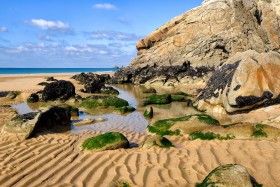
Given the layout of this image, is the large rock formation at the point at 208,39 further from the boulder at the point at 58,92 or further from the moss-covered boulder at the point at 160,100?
the boulder at the point at 58,92

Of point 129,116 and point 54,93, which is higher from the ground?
point 54,93

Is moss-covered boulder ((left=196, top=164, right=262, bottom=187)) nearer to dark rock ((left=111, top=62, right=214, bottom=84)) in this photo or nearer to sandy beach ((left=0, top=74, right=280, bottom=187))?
sandy beach ((left=0, top=74, right=280, bottom=187))

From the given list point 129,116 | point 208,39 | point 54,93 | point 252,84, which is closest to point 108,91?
point 54,93

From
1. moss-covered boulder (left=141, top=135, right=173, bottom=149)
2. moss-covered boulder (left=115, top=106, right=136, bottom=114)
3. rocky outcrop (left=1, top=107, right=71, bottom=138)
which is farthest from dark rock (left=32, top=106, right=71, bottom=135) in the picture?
moss-covered boulder (left=141, top=135, right=173, bottom=149)

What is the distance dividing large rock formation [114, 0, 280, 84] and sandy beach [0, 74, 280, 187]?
26.2 m

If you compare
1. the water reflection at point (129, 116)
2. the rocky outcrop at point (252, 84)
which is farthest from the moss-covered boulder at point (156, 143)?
the rocky outcrop at point (252, 84)

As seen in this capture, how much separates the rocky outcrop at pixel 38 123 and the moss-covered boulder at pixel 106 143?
3018 mm

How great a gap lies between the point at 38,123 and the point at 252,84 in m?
10.2

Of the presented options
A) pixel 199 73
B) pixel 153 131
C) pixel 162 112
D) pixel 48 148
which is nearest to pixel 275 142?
pixel 153 131

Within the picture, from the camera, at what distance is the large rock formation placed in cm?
3544

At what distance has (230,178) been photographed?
5.63 metres

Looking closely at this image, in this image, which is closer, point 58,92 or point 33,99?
point 33,99

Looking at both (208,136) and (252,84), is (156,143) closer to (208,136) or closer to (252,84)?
(208,136)

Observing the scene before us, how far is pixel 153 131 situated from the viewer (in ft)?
40.4
